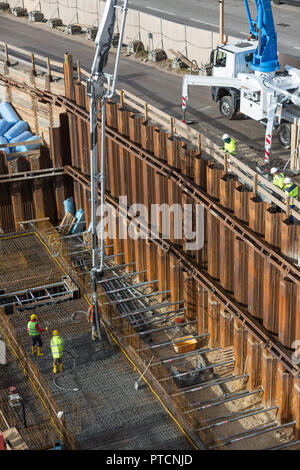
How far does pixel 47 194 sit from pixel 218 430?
15.0 metres

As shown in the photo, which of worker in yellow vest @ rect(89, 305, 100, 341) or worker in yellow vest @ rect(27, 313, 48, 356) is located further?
worker in yellow vest @ rect(89, 305, 100, 341)

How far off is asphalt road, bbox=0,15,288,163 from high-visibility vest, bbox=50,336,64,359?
34.9 feet

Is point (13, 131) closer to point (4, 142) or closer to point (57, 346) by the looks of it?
point (4, 142)

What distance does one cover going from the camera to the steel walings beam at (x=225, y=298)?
25.8 m

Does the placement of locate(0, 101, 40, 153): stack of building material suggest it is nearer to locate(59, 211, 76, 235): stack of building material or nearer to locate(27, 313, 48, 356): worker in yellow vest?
locate(59, 211, 76, 235): stack of building material

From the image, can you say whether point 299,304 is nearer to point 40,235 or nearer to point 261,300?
point 261,300

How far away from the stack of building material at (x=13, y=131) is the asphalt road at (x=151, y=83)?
5.05 metres

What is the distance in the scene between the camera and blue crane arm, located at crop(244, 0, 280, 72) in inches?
1399

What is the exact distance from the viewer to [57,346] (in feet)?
92.0

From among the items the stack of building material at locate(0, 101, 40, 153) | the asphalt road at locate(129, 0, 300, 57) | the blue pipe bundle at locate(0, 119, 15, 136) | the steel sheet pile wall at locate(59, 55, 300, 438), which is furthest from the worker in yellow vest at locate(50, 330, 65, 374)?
the asphalt road at locate(129, 0, 300, 57)

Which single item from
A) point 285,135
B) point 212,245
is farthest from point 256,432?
point 285,135

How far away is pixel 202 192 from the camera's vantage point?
28.9m

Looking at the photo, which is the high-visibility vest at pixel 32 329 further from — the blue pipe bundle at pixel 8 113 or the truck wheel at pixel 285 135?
the blue pipe bundle at pixel 8 113

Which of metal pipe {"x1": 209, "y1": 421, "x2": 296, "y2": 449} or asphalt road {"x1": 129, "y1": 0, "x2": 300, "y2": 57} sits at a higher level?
asphalt road {"x1": 129, "y1": 0, "x2": 300, "y2": 57}
